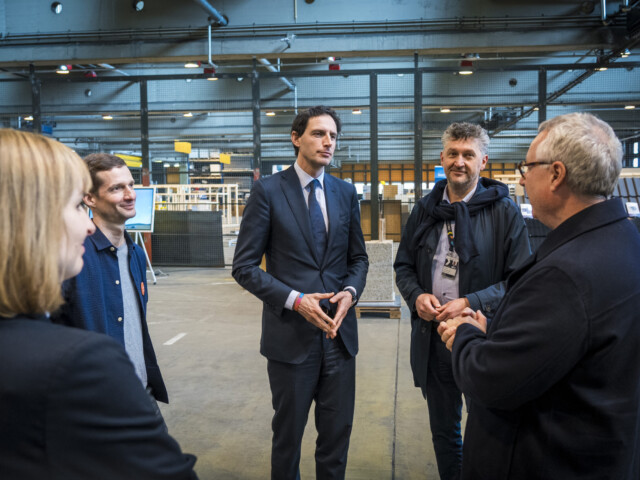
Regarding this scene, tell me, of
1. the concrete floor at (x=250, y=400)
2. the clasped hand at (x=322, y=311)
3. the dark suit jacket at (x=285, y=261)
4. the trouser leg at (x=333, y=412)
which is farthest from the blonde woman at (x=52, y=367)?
the concrete floor at (x=250, y=400)

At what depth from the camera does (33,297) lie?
73cm

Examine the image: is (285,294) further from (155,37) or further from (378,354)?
(155,37)

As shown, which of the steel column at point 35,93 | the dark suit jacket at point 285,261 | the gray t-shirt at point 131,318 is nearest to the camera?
the gray t-shirt at point 131,318

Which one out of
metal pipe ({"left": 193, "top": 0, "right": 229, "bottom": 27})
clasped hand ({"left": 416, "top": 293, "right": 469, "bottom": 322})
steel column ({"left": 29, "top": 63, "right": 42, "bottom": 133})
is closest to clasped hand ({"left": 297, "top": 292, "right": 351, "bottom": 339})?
clasped hand ({"left": 416, "top": 293, "right": 469, "bottom": 322})

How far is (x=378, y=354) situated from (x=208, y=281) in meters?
4.97

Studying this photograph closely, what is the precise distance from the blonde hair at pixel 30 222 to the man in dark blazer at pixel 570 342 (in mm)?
969

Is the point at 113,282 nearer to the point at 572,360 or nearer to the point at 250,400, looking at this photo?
the point at 572,360

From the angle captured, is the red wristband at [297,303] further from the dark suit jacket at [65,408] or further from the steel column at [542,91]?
the steel column at [542,91]

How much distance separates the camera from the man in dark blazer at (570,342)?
1104mm

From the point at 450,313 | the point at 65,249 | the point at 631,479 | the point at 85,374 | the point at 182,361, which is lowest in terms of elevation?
the point at 182,361

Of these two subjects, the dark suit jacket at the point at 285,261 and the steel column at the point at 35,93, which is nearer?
the dark suit jacket at the point at 285,261

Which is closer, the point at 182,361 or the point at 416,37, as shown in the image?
the point at 182,361

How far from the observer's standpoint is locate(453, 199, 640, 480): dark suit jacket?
110cm

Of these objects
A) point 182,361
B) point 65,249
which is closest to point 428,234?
point 65,249
